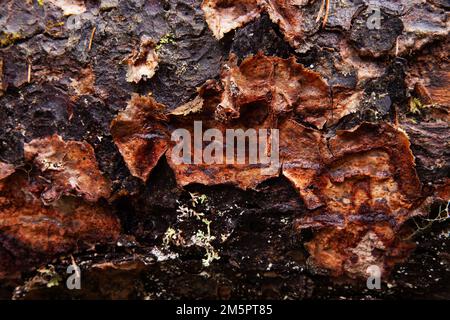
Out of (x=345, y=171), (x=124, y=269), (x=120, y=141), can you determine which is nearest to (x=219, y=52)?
(x=120, y=141)

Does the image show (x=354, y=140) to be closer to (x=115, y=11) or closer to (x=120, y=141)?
(x=120, y=141)

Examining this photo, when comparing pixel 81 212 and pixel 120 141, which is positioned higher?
pixel 120 141

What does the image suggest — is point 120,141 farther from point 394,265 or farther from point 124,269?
point 394,265

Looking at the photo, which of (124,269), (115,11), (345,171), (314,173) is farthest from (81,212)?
(345,171)

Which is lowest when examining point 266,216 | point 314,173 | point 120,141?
point 266,216

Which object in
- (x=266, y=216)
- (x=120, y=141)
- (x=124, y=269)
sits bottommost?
(x=124, y=269)

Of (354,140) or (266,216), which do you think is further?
(266,216)

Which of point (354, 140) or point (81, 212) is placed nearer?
point (354, 140)

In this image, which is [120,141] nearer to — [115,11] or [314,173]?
[115,11]

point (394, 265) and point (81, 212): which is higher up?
point (81, 212)
